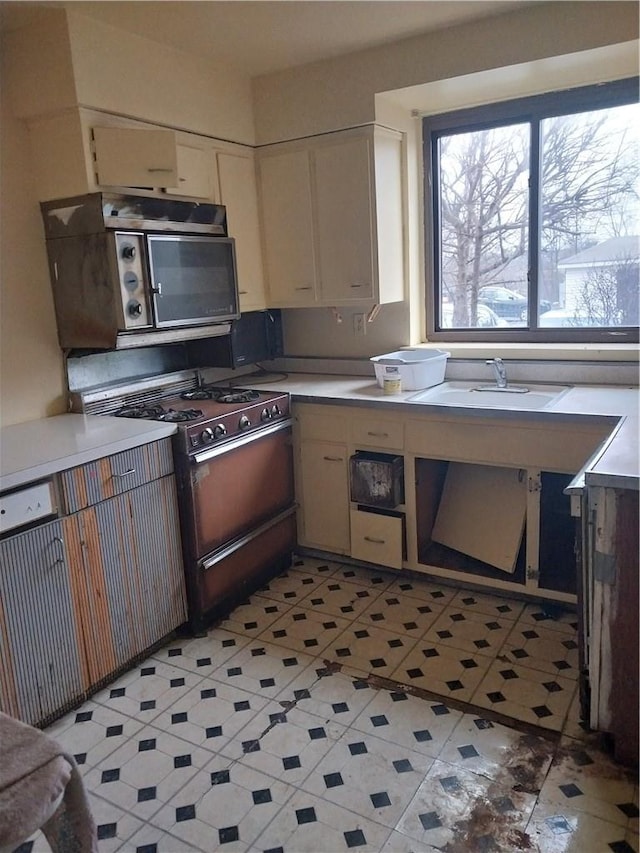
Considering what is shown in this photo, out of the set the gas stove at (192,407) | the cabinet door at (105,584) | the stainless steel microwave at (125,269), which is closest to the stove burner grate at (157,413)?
the gas stove at (192,407)

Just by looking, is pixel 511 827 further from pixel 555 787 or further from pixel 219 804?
pixel 219 804

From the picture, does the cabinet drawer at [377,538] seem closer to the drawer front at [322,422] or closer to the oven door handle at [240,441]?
the drawer front at [322,422]

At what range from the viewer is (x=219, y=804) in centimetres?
184

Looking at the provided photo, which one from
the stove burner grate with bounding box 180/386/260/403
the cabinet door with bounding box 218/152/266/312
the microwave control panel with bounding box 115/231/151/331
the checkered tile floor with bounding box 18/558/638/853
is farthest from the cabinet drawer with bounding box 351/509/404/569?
the microwave control panel with bounding box 115/231/151/331

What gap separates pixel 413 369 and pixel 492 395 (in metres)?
0.38

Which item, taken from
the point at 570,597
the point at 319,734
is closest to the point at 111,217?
the point at 319,734

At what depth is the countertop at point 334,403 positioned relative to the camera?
1902 mm

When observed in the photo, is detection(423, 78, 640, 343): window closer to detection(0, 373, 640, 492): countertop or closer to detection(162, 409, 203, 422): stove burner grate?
detection(0, 373, 640, 492): countertop

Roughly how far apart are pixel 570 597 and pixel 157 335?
204 cm

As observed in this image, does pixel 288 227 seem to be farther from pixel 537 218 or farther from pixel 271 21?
pixel 537 218

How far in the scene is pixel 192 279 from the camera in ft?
9.39

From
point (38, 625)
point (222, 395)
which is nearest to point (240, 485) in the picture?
point (222, 395)

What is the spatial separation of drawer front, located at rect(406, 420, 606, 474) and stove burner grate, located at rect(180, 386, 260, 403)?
76cm

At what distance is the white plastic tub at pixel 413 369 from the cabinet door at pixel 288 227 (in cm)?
57
